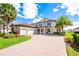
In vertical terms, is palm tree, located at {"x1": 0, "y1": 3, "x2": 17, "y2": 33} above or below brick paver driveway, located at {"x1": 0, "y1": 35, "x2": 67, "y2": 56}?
above

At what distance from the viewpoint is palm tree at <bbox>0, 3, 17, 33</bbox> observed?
9.29m

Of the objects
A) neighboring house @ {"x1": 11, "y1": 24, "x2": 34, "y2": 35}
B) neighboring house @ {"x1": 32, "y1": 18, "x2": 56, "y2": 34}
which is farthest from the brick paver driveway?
neighboring house @ {"x1": 32, "y1": 18, "x2": 56, "y2": 34}

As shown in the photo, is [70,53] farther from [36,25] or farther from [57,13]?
[36,25]

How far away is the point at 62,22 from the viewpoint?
8.91 m

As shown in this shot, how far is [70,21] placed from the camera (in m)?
8.48

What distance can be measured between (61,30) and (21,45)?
7.06 feet

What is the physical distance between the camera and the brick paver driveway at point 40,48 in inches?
256

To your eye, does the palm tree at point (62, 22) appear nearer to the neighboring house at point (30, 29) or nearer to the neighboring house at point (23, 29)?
the neighboring house at point (30, 29)

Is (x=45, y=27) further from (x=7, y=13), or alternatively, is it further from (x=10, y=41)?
(x=10, y=41)

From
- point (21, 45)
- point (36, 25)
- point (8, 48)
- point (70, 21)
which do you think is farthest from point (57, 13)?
point (8, 48)

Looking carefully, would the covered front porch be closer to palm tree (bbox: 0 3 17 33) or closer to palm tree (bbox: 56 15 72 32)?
palm tree (bbox: 56 15 72 32)

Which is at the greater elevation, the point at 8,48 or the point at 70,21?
the point at 70,21

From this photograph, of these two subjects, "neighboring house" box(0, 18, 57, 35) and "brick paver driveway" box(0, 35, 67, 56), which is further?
"neighboring house" box(0, 18, 57, 35)

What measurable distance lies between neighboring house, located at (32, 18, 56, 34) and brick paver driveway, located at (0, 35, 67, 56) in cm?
54
